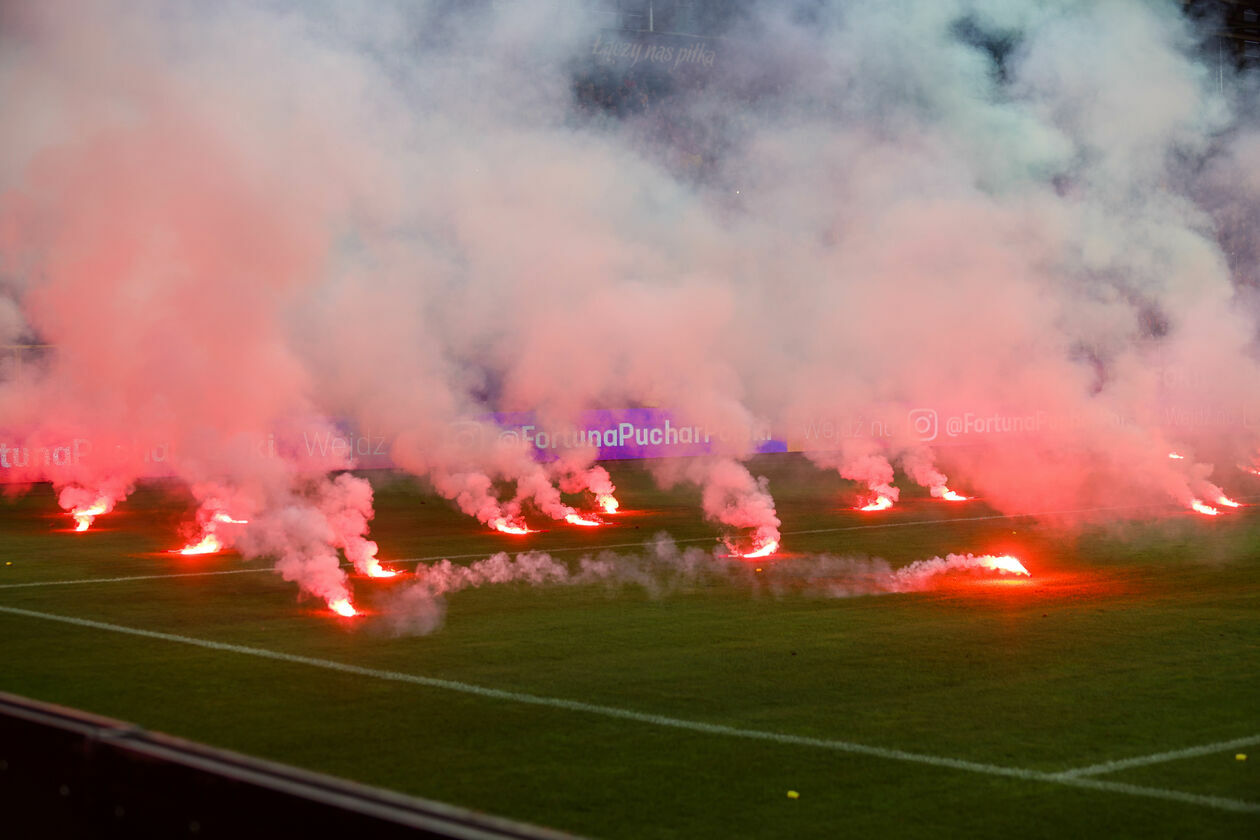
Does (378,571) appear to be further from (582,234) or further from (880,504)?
(880,504)

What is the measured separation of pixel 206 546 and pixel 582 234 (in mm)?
5368

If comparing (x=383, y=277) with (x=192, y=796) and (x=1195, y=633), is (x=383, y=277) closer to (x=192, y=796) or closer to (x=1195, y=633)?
(x=1195, y=633)

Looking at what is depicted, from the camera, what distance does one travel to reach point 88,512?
19969mm

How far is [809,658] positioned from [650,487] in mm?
16475

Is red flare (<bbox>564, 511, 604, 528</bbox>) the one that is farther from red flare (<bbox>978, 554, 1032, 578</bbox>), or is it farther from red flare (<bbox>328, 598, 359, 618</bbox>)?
red flare (<bbox>328, 598, 359, 618</bbox>)

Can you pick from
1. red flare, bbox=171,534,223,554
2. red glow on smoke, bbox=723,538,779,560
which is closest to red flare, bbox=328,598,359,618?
red flare, bbox=171,534,223,554

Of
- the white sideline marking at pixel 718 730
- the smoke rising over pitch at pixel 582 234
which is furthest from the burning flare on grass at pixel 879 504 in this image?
the white sideline marking at pixel 718 730

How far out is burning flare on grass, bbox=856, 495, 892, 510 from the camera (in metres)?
21.7

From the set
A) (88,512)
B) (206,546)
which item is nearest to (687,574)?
(206,546)

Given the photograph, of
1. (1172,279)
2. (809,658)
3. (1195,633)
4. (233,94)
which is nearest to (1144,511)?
(1172,279)

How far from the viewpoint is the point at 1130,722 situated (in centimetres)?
745

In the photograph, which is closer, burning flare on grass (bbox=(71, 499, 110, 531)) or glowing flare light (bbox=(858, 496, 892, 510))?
burning flare on grass (bbox=(71, 499, 110, 531))

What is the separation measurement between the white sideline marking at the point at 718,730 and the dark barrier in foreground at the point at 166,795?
368 cm

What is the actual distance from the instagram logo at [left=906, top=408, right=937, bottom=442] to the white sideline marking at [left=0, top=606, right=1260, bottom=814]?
75.8 ft
